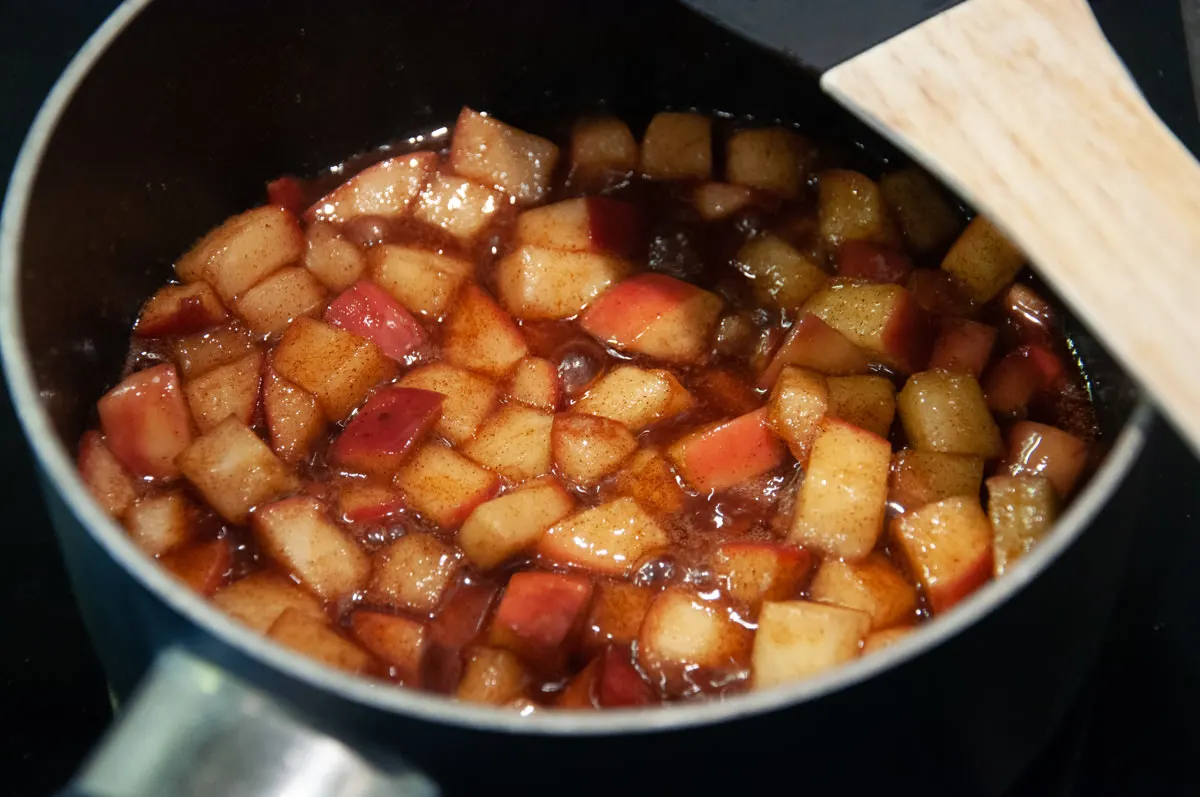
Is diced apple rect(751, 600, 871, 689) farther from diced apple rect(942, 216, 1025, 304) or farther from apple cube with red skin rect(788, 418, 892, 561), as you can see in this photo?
diced apple rect(942, 216, 1025, 304)

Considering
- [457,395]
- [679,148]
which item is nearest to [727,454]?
[457,395]

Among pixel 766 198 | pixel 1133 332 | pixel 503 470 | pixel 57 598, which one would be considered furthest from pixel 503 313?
pixel 1133 332

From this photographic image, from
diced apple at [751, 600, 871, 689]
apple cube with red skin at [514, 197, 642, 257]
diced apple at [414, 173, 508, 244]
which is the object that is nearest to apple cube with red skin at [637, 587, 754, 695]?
diced apple at [751, 600, 871, 689]

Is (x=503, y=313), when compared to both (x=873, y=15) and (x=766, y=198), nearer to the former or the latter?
(x=766, y=198)

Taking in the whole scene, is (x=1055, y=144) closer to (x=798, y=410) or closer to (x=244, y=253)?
(x=798, y=410)

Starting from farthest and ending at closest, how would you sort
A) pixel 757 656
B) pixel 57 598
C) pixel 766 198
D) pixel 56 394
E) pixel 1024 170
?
pixel 766 198, pixel 57 598, pixel 56 394, pixel 757 656, pixel 1024 170

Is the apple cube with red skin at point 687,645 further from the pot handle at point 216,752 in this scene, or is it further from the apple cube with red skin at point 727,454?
the pot handle at point 216,752

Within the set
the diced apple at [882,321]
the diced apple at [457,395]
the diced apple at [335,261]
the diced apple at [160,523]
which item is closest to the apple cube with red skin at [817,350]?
the diced apple at [882,321]
